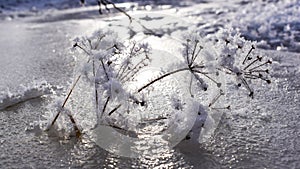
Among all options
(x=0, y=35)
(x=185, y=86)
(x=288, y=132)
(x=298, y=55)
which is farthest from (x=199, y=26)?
(x=288, y=132)

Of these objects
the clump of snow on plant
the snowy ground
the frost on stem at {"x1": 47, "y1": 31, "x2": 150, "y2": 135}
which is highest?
the frost on stem at {"x1": 47, "y1": 31, "x2": 150, "y2": 135}

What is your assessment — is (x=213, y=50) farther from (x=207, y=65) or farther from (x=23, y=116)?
(x=23, y=116)

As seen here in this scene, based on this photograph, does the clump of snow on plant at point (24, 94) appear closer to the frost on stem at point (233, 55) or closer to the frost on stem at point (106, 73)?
the frost on stem at point (106, 73)

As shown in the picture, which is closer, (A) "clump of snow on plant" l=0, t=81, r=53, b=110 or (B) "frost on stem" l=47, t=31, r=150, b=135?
(B) "frost on stem" l=47, t=31, r=150, b=135

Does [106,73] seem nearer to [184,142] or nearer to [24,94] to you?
[184,142]

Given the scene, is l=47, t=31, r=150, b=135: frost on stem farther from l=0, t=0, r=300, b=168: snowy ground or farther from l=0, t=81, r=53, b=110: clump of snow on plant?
l=0, t=81, r=53, b=110: clump of snow on plant

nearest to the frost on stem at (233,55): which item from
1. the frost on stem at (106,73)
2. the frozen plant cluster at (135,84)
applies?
the frozen plant cluster at (135,84)

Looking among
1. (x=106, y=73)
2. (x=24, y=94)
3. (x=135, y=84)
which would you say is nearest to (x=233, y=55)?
(x=135, y=84)

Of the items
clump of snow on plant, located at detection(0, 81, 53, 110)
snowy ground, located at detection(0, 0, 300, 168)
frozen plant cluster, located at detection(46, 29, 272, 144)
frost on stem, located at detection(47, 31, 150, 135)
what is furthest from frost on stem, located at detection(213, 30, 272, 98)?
clump of snow on plant, located at detection(0, 81, 53, 110)

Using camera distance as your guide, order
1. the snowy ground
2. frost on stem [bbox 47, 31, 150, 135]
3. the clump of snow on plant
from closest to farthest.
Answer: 1. the snowy ground
2. frost on stem [bbox 47, 31, 150, 135]
3. the clump of snow on plant
